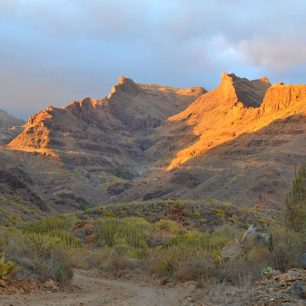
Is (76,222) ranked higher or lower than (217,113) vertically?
lower

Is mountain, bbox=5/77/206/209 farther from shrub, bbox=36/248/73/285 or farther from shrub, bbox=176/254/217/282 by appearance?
shrub, bbox=36/248/73/285

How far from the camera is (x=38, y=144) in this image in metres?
168

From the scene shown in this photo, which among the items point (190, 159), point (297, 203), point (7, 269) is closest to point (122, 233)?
point (297, 203)

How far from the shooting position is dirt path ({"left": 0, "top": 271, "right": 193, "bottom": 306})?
36.8ft

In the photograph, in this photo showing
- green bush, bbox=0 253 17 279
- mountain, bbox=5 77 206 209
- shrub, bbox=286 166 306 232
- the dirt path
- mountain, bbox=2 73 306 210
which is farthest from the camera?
mountain, bbox=5 77 206 209

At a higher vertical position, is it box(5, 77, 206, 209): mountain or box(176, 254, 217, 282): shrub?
box(5, 77, 206, 209): mountain

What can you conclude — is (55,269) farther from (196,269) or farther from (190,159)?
(190,159)

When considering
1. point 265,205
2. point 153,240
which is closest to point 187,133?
point 265,205

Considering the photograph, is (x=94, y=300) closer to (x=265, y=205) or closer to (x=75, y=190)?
(x=265, y=205)

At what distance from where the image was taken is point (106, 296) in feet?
43.8

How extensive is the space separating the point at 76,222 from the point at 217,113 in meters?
171

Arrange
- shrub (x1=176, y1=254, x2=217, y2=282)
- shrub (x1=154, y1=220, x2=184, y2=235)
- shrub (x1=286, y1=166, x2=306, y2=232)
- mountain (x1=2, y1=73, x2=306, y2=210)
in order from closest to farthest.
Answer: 1. shrub (x1=176, y1=254, x2=217, y2=282)
2. shrub (x1=286, y1=166, x2=306, y2=232)
3. shrub (x1=154, y1=220, x2=184, y2=235)
4. mountain (x1=2, y1=73, x2=306, y2=210)

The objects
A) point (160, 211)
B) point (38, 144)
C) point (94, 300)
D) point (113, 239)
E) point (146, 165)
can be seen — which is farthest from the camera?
point (146, 165)

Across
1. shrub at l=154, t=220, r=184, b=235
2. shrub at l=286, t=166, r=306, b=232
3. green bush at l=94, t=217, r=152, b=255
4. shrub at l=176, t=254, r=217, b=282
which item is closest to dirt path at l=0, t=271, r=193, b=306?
shrub at l=176, t=254, r=217, b=282
